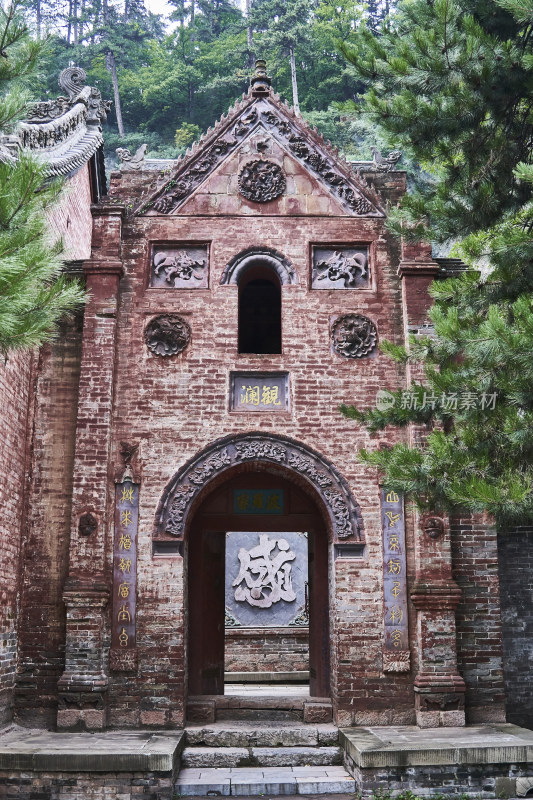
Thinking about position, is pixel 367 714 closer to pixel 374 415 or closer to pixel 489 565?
pixel 489 565

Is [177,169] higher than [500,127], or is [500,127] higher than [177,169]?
[177,169]

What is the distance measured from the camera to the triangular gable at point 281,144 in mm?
10281

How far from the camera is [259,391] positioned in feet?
31.8

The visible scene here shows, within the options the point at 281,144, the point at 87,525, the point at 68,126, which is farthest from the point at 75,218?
the point at 87,525

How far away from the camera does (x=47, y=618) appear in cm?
A: 906

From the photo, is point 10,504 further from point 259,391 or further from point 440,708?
point 440,708

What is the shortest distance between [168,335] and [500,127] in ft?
14.6

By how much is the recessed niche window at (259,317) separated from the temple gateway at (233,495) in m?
2.26

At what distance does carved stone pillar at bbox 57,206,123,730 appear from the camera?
8.61 meters

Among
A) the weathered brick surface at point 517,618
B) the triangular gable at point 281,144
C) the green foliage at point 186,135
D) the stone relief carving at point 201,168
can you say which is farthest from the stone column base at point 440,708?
the green foliage at point 186,135

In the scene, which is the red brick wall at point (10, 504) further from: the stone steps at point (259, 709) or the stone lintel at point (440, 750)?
the stone lintel at point (440, 750)

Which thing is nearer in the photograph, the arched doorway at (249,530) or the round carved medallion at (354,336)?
the round carved medallion at (354,336)

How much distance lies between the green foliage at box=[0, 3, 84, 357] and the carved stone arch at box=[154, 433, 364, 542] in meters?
4.29

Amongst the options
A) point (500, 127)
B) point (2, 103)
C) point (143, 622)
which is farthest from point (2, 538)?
point (500, 127)
